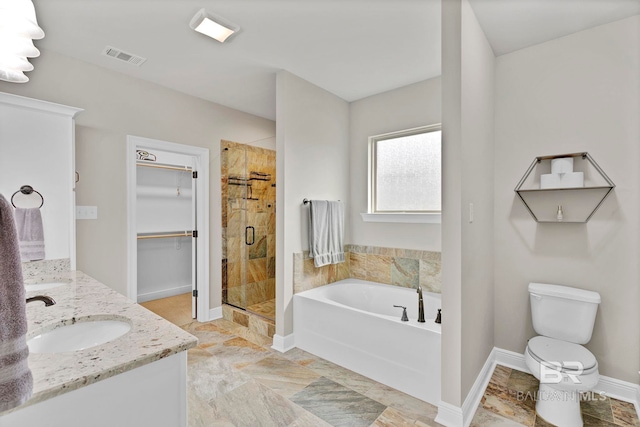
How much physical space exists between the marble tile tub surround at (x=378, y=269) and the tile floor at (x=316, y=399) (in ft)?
2.50

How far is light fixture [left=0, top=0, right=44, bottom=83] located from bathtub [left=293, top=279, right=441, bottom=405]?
7.73 ft

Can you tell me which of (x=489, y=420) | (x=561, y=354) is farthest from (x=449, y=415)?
(x=561, y=354)

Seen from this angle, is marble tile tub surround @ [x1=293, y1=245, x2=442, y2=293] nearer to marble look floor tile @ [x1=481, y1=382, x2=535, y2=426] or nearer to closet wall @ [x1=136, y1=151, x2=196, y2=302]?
marble look floor tile @ [x1=481, y1=382, x2=535, y2=426]

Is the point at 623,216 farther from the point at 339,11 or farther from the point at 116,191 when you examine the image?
the point at 116,191

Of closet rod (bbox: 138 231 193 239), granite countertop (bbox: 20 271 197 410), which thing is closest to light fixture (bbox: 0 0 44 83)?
granite countertop (bbox: 20 271 197 410)

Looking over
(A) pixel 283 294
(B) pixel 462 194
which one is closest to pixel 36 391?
(B) pixel 462 194

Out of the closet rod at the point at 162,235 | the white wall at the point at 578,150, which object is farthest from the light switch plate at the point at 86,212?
the white wall at the point at 578,150

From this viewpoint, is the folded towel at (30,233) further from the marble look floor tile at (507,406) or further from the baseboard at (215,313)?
the marble look floor tile at (507,406)

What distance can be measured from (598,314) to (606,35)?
6.43 ft

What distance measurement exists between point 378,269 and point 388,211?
0.65m

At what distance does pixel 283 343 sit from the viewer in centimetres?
279

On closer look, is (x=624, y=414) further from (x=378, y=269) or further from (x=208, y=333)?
(x=208, y=333)

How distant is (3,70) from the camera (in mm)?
1191

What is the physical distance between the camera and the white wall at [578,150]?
81.1 inches
